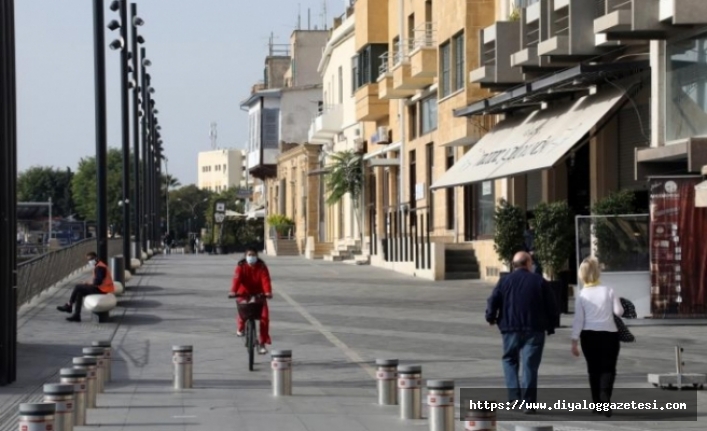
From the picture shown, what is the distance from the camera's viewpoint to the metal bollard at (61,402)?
1125cm

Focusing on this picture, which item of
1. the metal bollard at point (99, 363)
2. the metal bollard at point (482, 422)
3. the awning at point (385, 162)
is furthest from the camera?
the awning at point (385, 162)

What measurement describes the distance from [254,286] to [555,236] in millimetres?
9587

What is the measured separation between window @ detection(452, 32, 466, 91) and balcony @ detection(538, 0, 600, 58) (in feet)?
31.3

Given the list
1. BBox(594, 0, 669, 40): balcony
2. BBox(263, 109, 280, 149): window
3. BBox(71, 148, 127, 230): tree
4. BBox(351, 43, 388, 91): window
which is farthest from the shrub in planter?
BBox(71, 148, 127, 230): tree

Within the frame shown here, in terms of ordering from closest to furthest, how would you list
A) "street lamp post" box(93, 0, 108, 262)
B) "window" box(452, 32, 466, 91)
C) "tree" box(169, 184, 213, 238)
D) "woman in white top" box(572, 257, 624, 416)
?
"woman in white top" box(572, 257, 624, 416)
"street lamp post" box(93, 0, 108, 262)
"window" box(452, 32, 466, 91)
"tree" box(169, 184, 213, 238)

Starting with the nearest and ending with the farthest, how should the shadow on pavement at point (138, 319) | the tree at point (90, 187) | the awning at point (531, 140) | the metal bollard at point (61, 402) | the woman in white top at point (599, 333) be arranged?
the metal bollard at point (61, 402)
the woman in white top at point (599, 333)
the shadow on pavement at point (138, 319)
the awning at point (531, 140)
the tree at point (90, 187)

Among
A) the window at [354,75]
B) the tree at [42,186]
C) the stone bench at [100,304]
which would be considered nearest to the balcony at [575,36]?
the stone bench at [100,304]

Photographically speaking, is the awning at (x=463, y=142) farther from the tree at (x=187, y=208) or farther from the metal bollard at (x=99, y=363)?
the tree at (x=187, y=208)

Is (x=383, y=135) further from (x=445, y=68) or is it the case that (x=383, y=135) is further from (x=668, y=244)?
(x=668, y=244)

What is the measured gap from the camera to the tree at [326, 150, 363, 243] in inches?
2359

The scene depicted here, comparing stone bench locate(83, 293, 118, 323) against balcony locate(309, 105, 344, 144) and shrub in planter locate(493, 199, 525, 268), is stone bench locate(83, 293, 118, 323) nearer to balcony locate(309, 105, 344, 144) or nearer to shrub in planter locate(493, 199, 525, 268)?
shrub in planter locate(493, 199, 525, 268)

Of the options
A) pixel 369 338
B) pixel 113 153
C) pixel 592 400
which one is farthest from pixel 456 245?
pixel 113 153

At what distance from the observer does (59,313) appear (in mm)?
28828

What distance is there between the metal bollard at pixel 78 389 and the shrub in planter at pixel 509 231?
742 inches
